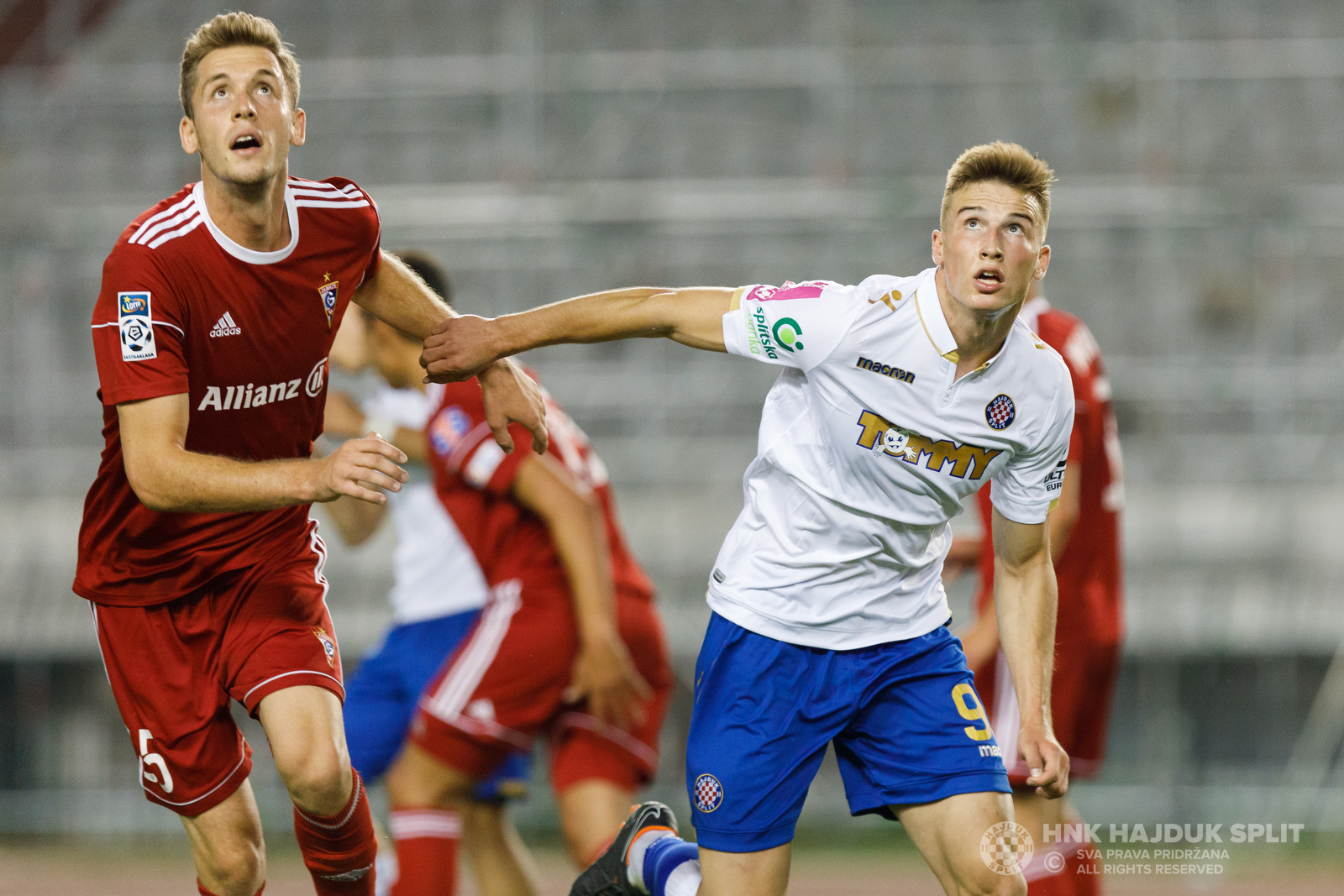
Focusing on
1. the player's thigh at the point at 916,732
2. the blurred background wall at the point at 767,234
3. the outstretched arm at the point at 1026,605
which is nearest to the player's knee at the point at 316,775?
the player's thigh at the point at 916,732

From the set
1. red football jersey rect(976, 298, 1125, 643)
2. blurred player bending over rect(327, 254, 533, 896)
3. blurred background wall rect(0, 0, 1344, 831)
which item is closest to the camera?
red football jersey rect(976, 298, 1125, 643)

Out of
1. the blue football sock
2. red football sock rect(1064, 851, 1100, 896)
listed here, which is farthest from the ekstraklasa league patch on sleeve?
red football sock rect(1064, 851, 1100, 896)

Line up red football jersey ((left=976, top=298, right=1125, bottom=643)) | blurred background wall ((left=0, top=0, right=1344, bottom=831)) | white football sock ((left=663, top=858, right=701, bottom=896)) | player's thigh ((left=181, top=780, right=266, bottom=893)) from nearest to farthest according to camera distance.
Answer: player's thigh ((left=181, top=780, right=266, bottom=893)) → white football sock ((left=663, top=858, right=701, bottom=896)) → red football jersey ((left=976, top=298, right=1125, bottom=643)) → blurred background wall ((left=0, top=0, right=1344, bottom=831))

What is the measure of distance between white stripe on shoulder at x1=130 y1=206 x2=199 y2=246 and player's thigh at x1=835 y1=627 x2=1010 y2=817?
191 cm

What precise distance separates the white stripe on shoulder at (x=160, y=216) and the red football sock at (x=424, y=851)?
90.9 inches

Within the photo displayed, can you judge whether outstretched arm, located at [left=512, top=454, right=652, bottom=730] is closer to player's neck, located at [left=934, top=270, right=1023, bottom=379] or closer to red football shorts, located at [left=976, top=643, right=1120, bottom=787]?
red football shorts, located at [left=976, top=643, right=1120, bottom=787]

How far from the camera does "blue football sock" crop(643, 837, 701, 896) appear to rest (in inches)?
157

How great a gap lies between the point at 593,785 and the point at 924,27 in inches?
303

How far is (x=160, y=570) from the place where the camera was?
12.2ft

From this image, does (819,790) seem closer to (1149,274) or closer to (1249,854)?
(1249,854)

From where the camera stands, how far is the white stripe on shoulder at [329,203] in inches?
147

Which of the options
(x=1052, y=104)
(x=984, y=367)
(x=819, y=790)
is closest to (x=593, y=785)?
(x=984, y=367)

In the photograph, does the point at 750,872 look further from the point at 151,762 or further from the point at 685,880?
the point at 151,762

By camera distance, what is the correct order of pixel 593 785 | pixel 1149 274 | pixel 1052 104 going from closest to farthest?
pixel 593 785
pixel 1149 274
pixel 1052 104
